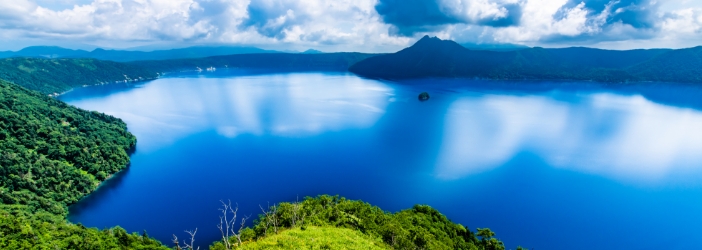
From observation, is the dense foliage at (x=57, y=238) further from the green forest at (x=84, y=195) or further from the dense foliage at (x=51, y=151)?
the dense foliage at (x=51, y=151)

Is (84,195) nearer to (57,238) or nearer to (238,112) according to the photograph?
(57,238)

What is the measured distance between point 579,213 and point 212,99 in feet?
521

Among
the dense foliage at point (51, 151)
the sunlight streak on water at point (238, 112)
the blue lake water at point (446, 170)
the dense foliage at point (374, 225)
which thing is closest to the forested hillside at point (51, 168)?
the dense foliage at point (51, 151)

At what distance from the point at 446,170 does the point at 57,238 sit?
2387 inches

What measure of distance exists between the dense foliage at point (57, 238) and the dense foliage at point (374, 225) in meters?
13.7

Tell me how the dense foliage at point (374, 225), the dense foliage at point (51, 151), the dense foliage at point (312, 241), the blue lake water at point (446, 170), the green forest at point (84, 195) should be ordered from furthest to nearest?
1. the dense foliage at point (51, 151)
2. the blue lake water at point (446, 170)
3. the dense foliage at point (374, 225)
4. the green forest at point (84, 195)
5. the dense foliage at point (312, 241)

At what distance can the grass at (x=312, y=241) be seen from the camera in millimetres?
22359

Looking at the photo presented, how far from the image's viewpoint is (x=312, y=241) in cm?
2372

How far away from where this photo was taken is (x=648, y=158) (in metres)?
75.5

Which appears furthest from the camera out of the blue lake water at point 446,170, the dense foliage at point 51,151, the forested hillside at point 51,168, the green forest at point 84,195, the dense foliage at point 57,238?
the dense foliage at point 51,151

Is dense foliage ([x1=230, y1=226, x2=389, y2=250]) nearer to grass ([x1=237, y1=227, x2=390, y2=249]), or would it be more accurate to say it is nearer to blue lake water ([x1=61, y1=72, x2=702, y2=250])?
grass ([x1=237, y1=227, x2=390, y2=249])

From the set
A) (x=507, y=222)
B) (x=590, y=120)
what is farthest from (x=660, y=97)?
(x=507, y=222)

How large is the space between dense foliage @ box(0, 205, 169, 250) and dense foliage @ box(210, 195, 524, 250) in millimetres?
13745

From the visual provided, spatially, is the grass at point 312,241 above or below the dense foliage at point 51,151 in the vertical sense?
above
